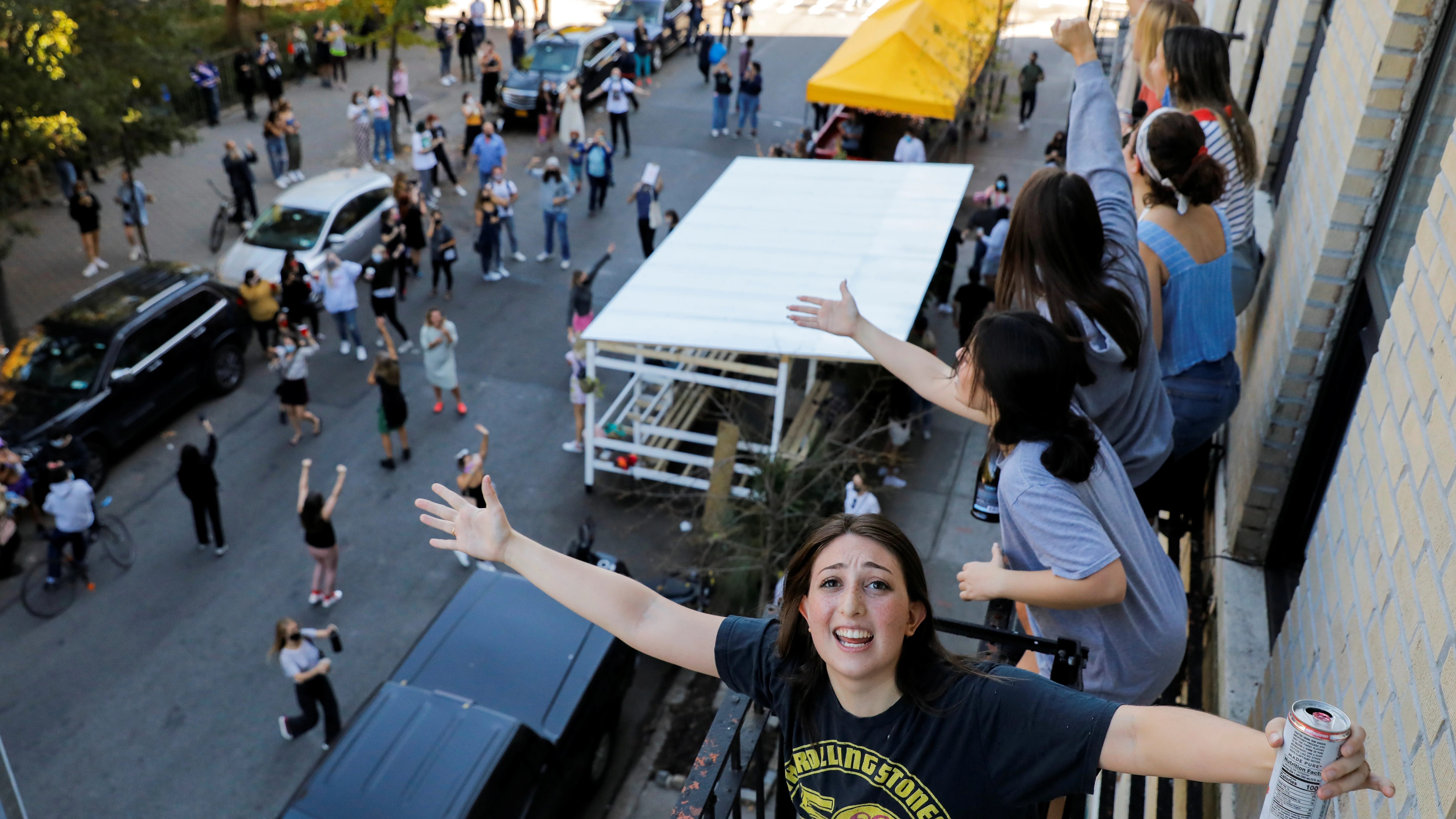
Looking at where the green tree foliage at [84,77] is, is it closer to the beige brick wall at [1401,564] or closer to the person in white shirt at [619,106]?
the person in white shirt at [619,106]

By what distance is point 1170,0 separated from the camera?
5.55 metres

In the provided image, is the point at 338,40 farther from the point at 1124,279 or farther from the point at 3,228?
the point at 1124,279

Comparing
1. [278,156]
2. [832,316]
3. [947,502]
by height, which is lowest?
[947,502]

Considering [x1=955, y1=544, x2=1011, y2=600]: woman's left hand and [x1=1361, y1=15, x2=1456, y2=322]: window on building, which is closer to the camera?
[x1=955, y1=544, x2=1011, y2=600]: woman's left hand

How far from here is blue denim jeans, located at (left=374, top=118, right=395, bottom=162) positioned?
79.5ft

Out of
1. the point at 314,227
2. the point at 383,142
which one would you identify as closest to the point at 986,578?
the point at 314,227

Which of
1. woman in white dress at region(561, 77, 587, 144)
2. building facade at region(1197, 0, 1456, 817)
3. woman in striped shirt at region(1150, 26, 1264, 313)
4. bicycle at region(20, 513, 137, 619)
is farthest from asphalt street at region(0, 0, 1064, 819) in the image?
woman in striped shirt at region(1150, 26, 1264, 313)

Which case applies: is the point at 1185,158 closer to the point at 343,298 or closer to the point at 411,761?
the point at 411,761

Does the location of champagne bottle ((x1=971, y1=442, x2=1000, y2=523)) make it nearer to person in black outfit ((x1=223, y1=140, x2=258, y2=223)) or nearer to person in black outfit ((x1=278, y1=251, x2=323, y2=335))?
person in black outfit ((x1=278, y1=251, x2=323, y2=335))

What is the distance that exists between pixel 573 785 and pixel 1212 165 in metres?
7.20

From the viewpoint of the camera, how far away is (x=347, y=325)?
17062mm

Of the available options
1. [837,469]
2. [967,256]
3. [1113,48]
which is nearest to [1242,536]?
[837,469]

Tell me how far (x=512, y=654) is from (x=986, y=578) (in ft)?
23.8

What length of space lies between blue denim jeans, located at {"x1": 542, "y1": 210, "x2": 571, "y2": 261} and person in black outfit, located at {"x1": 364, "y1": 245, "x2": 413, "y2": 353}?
320 cm
